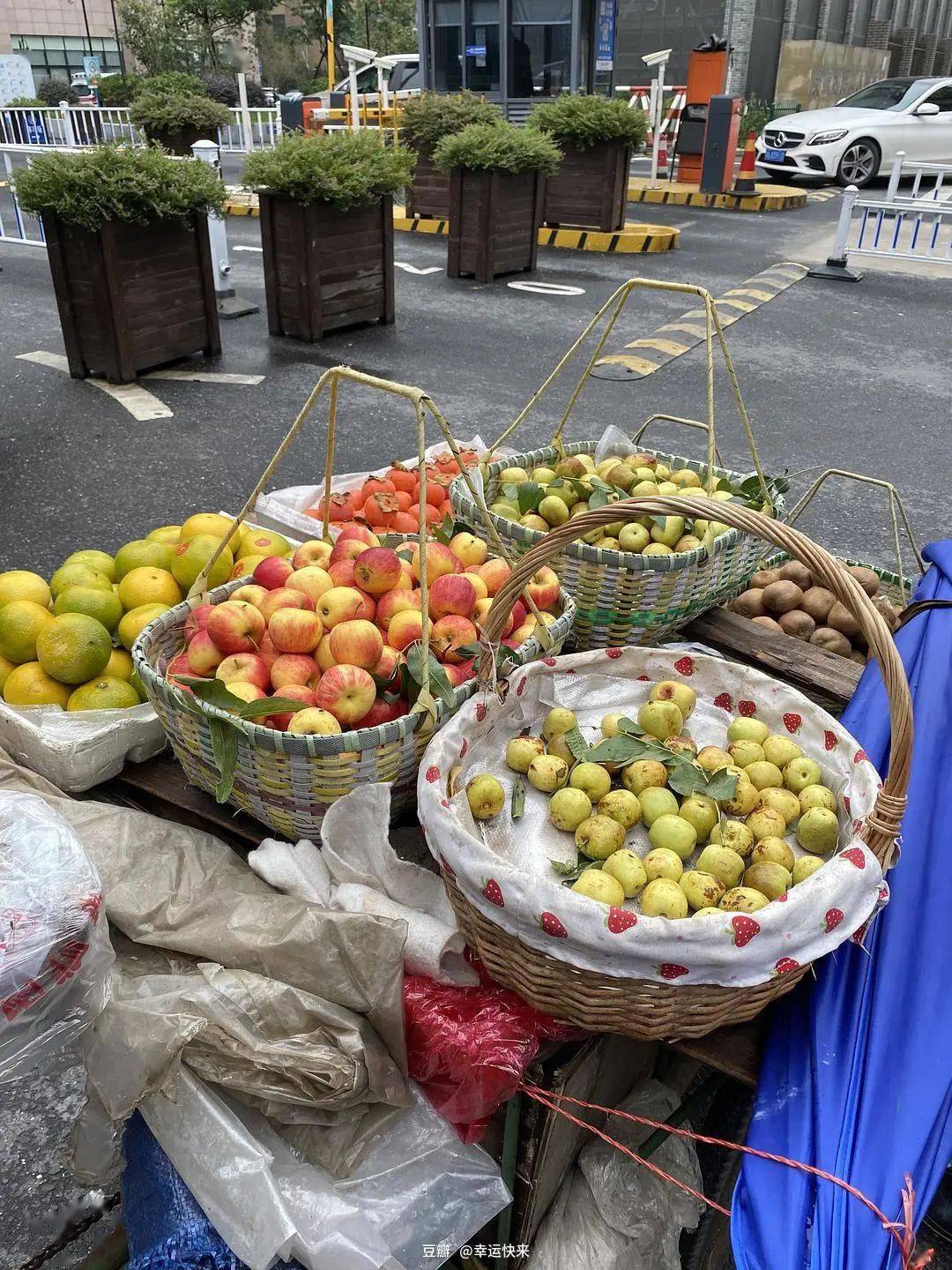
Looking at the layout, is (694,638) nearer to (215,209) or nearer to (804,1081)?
(804,1081)

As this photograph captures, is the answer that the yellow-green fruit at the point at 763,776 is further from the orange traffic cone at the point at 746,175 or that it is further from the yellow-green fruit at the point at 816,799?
the orange traffic cone at the point at 746,175

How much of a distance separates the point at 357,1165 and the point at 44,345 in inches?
294

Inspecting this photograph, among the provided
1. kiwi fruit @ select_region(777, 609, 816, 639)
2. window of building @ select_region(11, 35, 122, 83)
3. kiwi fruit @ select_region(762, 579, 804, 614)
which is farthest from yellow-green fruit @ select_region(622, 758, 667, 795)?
window of building @ select_region(11, 35, 122, 83)

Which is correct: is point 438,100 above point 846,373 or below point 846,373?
above

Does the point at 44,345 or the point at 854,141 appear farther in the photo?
the point at 854,141

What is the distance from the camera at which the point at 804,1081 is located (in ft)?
4.90

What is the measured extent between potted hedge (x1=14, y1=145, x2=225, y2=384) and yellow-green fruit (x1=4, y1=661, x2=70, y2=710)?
188 inches

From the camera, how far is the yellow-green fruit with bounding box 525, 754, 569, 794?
186 centimetres

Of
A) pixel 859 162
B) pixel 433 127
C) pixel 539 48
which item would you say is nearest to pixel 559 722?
pixel 433 127

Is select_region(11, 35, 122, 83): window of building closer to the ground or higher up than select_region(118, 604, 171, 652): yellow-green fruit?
higher up

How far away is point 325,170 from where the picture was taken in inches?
277

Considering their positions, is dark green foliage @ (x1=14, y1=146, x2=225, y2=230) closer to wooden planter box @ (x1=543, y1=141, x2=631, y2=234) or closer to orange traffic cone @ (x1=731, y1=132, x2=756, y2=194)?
wooden planter box @ (x1=543, y1=141, x2=631, y2=234)

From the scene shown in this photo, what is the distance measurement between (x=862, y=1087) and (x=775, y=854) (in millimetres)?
378

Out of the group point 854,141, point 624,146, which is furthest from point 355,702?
point 854,141
